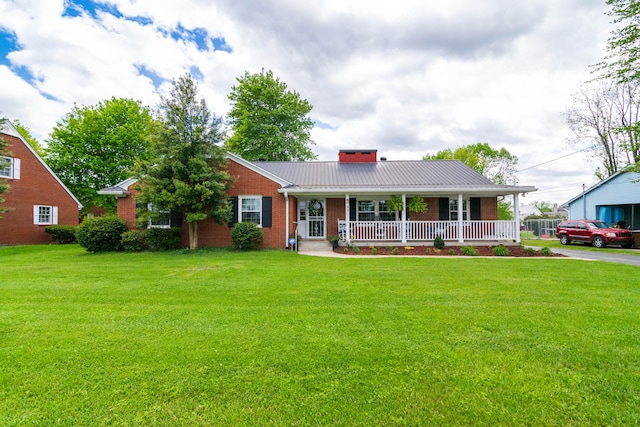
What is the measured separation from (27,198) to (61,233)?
2.46 metres

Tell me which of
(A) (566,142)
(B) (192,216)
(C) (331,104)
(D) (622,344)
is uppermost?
(C) (331,104)

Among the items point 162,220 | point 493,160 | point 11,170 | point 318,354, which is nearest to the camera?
point 318,354

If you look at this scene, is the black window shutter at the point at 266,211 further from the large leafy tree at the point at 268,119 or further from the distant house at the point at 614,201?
the distant house at the point at 614,201

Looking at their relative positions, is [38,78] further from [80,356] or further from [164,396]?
[164,396]

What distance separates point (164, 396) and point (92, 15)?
1331cm

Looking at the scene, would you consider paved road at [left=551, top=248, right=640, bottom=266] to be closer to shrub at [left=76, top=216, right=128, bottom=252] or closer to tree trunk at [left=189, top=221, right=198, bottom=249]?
tree trunk at [left=189, top=221, right=198, bottom=249]

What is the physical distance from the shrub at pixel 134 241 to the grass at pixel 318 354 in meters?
6.01

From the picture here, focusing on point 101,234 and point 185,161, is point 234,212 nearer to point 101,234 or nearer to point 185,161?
point 185,161

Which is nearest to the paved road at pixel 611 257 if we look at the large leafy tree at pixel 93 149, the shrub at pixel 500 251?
the shrub at pixel 500 251

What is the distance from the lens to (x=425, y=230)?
12703 millimetres

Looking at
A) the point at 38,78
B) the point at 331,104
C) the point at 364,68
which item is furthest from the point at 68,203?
the point at 364,68

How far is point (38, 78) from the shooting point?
1688 centimetres

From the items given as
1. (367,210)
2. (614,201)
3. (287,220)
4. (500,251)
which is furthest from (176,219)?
(614,201)

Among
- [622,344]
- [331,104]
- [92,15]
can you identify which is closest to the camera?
[622,344]
